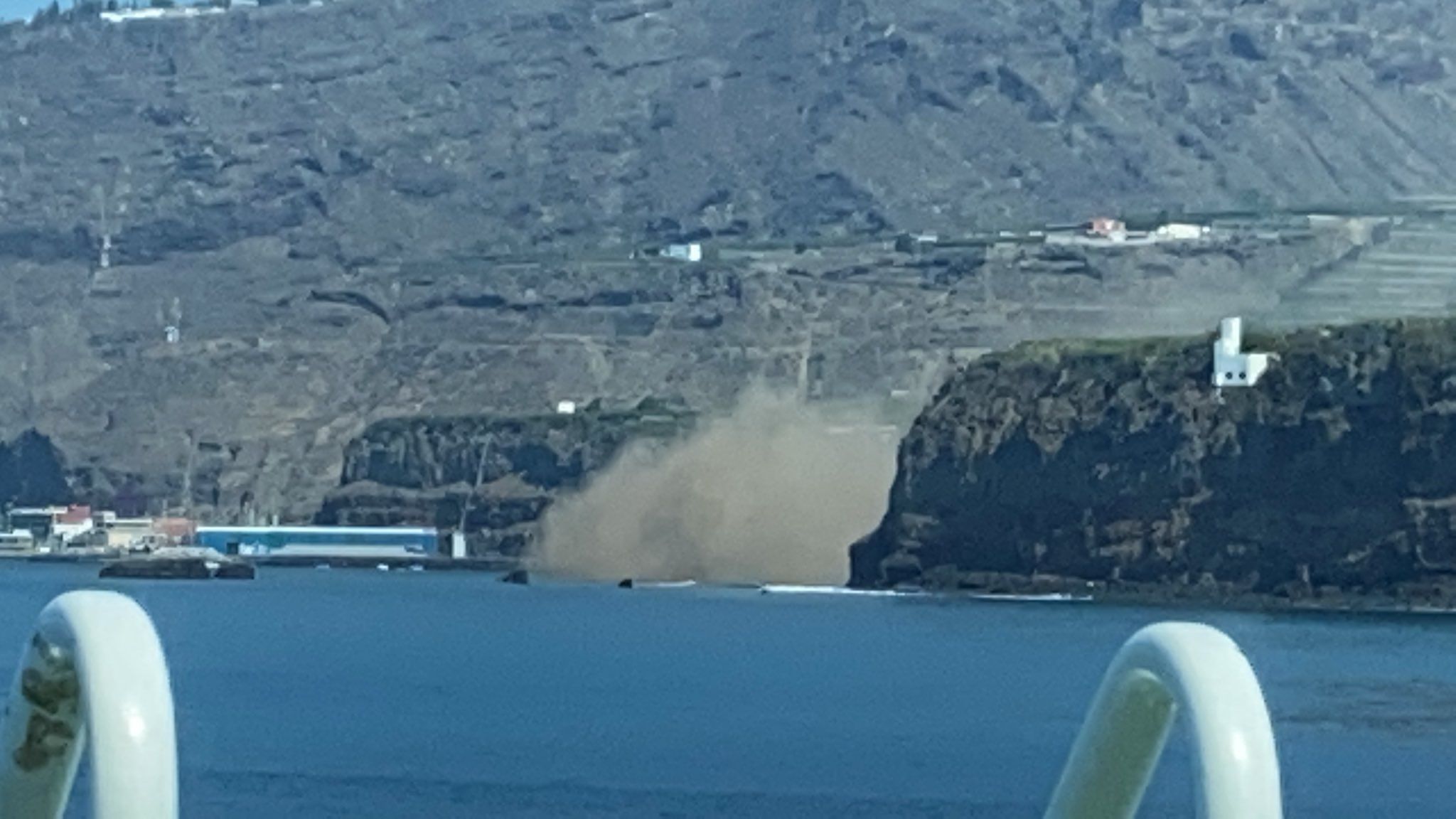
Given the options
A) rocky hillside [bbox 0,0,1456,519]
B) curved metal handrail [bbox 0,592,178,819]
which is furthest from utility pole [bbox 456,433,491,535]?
curved metal handrail [bbox 0,592,178,819]

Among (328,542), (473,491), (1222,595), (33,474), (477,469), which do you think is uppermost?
(1222,595)

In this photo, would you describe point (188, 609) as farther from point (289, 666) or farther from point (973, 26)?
point (973, 26)

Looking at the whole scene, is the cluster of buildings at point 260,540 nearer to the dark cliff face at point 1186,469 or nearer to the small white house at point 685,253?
the small white house at point 685,253

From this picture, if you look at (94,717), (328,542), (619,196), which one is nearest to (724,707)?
(94,717)

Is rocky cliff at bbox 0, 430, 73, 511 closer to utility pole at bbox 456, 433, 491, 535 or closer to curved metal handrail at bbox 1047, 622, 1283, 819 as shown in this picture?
utility pole at bbox 456, 433, 491, 535

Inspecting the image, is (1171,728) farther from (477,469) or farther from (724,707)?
(477,469)

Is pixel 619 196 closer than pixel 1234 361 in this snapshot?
No

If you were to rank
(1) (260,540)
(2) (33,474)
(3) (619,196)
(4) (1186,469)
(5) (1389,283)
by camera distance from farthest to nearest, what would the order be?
(3) (619,196), (2) (33,474), (1) (260,540), (5) (1389,283), (4) (1186,469)
